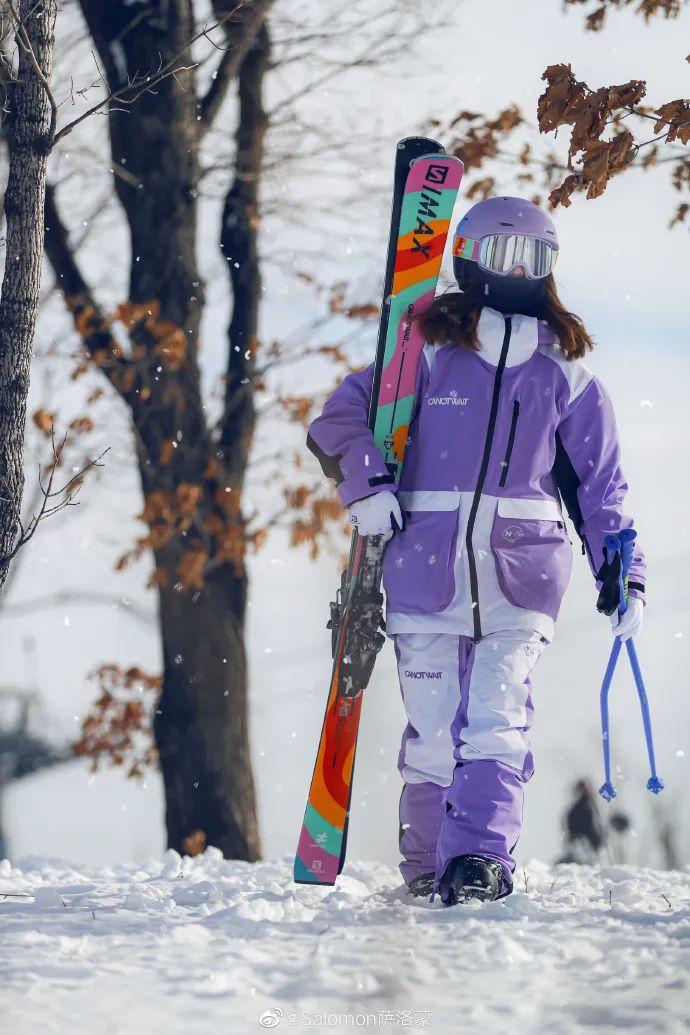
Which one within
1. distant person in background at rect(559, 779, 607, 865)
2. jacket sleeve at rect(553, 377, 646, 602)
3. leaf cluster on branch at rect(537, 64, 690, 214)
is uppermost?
leaf cluster on branch at rect(537, 64, 690, 214)

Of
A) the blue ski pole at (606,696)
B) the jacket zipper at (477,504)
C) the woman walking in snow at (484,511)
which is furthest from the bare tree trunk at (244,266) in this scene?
the blue ski pole at (606,696)

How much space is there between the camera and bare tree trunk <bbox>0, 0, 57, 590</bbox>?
3.88 meters

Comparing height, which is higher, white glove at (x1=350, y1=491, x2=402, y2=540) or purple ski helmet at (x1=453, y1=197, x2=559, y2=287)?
purple ski helmet at (x1=453, y1=197, x2=559, y2=287)

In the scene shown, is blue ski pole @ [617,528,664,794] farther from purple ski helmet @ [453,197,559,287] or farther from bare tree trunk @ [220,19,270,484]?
bare tree trunk @ [220,19,270,484]

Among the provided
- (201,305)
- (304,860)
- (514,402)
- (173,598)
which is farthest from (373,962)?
(201,305)

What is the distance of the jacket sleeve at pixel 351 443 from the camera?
149 inches

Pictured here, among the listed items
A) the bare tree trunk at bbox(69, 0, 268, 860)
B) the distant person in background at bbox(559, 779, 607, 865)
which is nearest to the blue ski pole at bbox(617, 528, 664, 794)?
the bare tree trunk at bbox(69, 0, 268, 860)

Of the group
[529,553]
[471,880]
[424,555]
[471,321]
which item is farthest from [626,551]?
[471,880]

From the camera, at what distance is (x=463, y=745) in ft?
12.0

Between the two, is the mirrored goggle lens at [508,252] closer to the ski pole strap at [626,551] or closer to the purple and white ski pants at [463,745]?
the ski pole strap at [626,551]

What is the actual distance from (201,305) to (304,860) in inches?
154

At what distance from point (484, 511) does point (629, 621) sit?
0.63 metres

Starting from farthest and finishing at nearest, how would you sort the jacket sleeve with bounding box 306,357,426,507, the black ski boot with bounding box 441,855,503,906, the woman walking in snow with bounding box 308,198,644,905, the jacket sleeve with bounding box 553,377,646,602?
1. the jacket sleeve with bounding box 553,377,646,602
2. the jacket sleeve with bounding box 306,357,426,507
3. the woman walking in snow with bounding box 308,198,644,905
4. the black ski boot with bounding box 441,855,503,906

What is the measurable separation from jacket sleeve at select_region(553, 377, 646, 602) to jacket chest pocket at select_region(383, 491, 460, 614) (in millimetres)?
474
